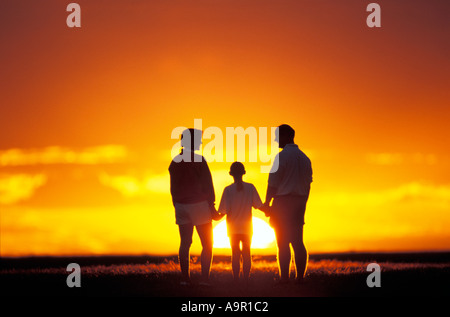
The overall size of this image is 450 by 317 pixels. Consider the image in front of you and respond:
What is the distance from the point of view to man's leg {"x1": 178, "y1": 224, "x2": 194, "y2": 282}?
11938 millimetres

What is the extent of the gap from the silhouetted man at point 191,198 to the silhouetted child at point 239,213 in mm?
575

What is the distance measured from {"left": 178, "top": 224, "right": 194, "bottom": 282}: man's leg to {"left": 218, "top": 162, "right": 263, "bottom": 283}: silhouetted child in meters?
0.93

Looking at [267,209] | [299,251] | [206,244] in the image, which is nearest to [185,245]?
[206,244]

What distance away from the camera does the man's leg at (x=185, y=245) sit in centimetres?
1194

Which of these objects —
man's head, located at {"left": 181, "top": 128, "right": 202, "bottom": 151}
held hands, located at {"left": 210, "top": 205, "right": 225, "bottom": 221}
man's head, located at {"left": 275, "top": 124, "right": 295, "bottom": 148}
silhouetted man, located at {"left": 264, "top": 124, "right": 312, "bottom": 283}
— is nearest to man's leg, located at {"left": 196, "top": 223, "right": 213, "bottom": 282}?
held hands, located at {"left": 210, "top": 205, "right": 225, "bottom": 221}

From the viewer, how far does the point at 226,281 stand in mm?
12703

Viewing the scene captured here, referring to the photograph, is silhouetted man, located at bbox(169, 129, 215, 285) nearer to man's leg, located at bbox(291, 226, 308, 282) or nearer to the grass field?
the grass field

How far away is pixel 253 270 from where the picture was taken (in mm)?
14531

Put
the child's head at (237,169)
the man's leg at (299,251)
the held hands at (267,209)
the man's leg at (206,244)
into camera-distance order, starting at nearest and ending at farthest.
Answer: the man's leg at (299,251) → the man's leg at (206,244) → the held hands at (267,209) → the child's head at (237,169)

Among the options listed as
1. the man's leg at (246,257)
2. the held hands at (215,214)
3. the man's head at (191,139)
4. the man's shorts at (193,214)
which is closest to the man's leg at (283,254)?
the man's leg at (246,257)

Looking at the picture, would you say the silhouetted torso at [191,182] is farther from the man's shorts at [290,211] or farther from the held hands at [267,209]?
the man's shorts at [290,211]
